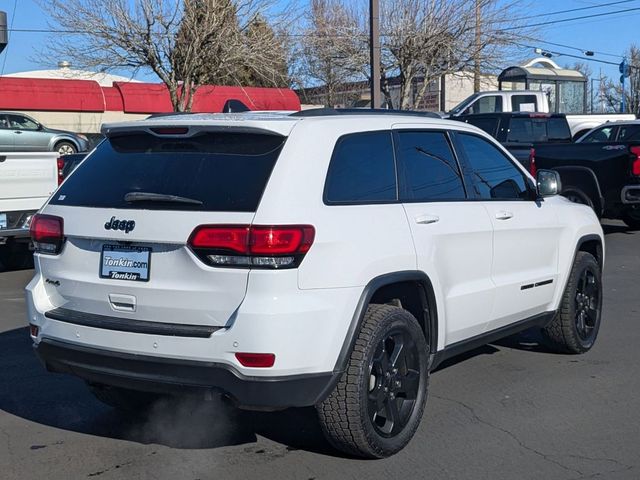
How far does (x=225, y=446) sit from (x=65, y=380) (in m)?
1.91

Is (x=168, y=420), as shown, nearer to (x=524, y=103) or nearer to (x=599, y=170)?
(x=599, y=170)

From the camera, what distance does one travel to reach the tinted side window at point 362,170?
4.55m

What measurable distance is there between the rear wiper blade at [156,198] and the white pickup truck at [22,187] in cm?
690

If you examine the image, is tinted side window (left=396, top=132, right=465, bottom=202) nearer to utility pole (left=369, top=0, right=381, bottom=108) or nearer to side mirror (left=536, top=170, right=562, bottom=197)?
side mirror (left=536, top=170, right=562, bottom=197)

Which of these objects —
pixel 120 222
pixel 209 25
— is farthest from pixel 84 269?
pixel 209 25

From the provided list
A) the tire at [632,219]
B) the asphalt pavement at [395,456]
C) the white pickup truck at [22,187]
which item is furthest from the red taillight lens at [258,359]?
the tire at [632,219]

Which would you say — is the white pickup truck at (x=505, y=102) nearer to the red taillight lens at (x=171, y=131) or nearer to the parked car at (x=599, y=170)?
the parked car at (x=599, y=170)

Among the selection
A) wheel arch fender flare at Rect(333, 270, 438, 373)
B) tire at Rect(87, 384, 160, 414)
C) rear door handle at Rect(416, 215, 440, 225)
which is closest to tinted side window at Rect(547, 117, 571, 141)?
rear door handle at Rect(416, 215, 440, 225)

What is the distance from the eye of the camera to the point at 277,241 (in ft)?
13.4

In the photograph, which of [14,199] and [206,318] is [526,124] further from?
[206,318]

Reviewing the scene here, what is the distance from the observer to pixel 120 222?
14.5 ft

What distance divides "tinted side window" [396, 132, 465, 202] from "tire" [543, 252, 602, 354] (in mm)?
1730

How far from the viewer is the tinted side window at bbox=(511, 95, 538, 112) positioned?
24.1 m

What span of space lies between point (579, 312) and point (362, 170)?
3.04 m
